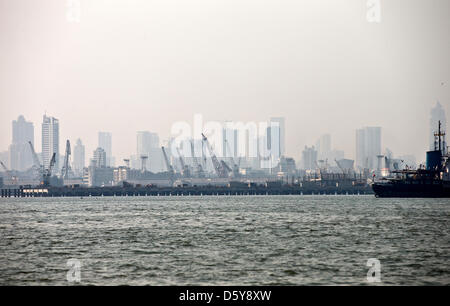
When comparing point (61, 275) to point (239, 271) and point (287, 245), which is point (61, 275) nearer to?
point (239, 271)

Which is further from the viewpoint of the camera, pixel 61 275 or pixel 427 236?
pixel 427 236

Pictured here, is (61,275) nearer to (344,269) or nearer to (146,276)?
(146,276)

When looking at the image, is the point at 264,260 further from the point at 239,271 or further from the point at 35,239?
the point at 35,239

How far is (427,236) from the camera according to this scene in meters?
68.0

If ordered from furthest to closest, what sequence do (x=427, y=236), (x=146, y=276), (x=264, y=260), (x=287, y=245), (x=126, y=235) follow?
(x=126, y=235) < (x=427, y=236) < (x=287, y=245) < (x=264, y=260) < (x=146, y=276)

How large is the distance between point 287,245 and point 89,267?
21.0 metres

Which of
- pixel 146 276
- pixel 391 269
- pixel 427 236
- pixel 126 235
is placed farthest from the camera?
pixel 126 235
